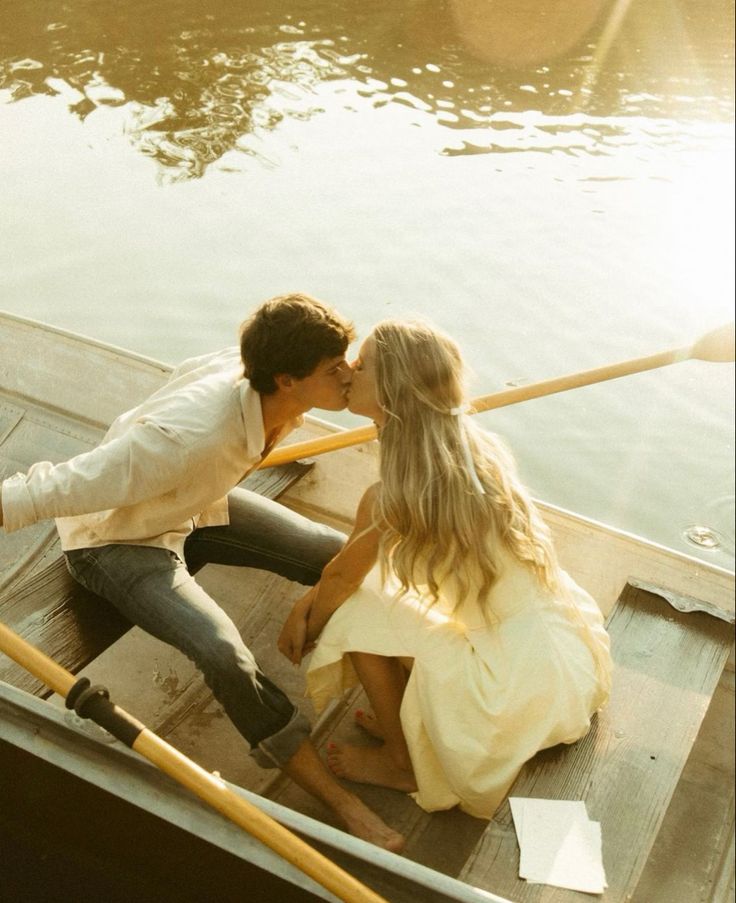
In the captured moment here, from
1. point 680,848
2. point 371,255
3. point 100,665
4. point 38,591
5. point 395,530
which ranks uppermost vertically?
point 395,530

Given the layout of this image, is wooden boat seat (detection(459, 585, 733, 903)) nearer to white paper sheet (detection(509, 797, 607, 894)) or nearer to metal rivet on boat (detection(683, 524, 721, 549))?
white paper sheet (detection(509, 797, 607, 894))

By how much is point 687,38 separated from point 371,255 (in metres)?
6.95

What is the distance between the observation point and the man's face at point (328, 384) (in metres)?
2.41

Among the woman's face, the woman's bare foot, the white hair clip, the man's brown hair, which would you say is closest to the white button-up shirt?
the man's brown hair

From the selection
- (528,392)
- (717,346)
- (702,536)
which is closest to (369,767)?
(528,392)

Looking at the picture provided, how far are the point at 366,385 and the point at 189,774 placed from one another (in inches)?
38.0

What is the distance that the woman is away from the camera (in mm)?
2275

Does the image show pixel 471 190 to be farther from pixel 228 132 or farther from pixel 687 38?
pixel 687 38

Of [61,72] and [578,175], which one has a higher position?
[61,72]

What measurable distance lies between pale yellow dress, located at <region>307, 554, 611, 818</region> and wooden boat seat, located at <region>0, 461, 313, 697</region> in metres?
0.58

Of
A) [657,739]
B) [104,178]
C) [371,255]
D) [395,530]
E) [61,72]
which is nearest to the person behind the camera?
[395,530]

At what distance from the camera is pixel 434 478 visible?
2266mm

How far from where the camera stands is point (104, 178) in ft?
27.5

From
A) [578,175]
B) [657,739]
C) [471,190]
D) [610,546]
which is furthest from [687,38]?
[657,739]
